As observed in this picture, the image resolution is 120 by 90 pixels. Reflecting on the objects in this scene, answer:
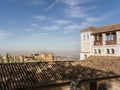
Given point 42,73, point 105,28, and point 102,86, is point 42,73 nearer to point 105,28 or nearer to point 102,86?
point 102,86

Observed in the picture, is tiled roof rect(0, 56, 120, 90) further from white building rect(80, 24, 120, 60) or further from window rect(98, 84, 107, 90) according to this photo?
white building rect(80, 24, 120, 60)

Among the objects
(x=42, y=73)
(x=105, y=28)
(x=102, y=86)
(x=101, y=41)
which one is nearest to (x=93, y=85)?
(x=102, y=86)

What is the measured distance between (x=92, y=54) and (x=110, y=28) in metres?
8.07

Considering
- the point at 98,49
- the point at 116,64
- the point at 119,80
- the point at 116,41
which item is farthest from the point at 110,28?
the point at 119,80

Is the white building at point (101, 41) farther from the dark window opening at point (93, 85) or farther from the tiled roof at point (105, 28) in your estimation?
the dark window opening at point (93, 85)

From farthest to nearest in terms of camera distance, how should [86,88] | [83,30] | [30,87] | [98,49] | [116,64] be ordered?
[83,30]
[98,49]
[116,64]
[86,88]
[30,87]

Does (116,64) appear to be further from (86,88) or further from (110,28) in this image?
(110,28)

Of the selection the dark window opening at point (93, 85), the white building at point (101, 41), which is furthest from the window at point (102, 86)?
the white building at point (101, 41)

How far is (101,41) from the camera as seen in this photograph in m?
39.6

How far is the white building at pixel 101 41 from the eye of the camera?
3509 centimetres

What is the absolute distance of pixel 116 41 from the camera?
3503 cm

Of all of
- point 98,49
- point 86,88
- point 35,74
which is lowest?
point 86,88

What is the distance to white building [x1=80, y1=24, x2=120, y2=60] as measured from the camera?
3509 centimetres

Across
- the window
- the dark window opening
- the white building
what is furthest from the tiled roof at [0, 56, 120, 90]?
the white building
